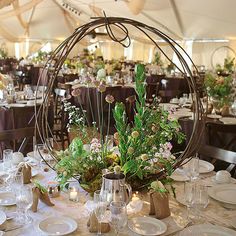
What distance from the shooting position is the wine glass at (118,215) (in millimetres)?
1383

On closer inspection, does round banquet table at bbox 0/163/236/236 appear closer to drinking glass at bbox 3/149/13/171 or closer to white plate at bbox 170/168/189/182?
white plate at bbox 170/168/189/182

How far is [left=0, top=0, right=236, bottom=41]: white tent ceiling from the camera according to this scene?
40.4 feet

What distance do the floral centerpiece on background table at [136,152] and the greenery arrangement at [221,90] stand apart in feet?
7.87

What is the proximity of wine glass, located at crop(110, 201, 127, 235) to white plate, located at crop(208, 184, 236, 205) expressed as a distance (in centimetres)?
60

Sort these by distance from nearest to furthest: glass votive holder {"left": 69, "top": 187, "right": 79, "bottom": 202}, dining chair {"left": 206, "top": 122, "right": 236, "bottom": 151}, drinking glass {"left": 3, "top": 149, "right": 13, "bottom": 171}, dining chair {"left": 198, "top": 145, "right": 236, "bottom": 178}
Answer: glass votive holder {"left": 69, "top": 187, "right": 79, "bottom": 202}
drinking glass {"left": 3, "top": 149, "right": 13, "bottom": 171}
dining chair {"left": 198, "top": 145, "right": 236, "bottom": 178}
dining chair {"left": 206, "top": 122, "right": 236, "bottom": 151}

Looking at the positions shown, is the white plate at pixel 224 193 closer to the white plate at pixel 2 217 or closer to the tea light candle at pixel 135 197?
the tea light candle at pixel 135 197

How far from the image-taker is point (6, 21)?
1642 centimetres

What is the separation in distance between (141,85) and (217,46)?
47.5 feet

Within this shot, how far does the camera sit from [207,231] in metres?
1.48

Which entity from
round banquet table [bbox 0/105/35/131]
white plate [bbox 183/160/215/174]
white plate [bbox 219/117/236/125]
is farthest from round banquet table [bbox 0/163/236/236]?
round banquet table [bbox 0/105/35/131]

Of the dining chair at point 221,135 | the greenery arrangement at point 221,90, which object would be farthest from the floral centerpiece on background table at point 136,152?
the greenery arrangement at point 221,90

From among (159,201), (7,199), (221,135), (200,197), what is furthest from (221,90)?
(7,199)

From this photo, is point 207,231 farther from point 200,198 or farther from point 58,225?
point 58,225

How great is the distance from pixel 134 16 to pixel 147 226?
45.1 ft
